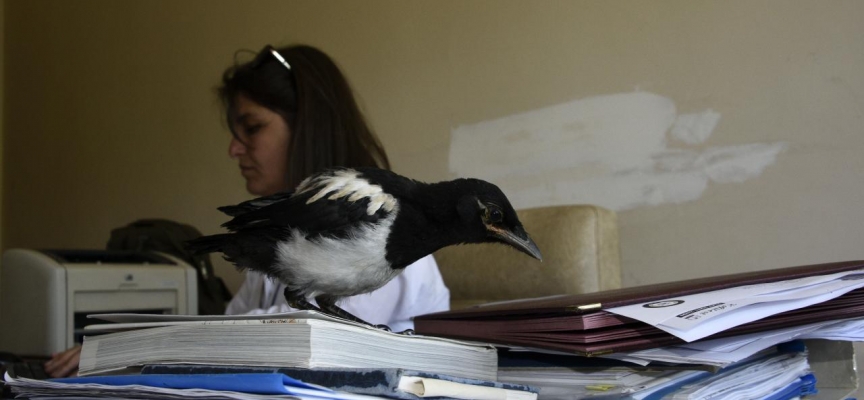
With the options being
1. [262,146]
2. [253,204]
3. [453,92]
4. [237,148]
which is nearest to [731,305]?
[253,204]

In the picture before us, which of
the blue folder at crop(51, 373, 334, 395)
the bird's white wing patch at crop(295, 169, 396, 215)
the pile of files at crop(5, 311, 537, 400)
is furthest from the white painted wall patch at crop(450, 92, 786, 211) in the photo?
the blue folder at crop(51, 373, 334, 395)

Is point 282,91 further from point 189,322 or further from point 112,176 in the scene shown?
point 112,176

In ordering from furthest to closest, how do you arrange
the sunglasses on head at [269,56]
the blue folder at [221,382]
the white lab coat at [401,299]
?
the sunglasses on head at [269,56]
the white lab coat at [401,299]
the blue folder at [221,382]

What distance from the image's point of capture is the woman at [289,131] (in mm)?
1495

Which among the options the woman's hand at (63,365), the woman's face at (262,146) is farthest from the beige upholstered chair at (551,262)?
the woman's hand at (63,365)

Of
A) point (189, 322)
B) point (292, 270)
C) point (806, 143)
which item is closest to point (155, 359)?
point (189, 322)

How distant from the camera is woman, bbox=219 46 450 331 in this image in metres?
1.50

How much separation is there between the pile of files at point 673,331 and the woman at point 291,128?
0.70 metres

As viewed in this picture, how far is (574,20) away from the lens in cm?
207

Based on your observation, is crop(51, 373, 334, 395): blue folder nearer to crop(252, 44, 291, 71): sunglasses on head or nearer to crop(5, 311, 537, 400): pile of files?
crop(5, 311, 537, 400): pile of files

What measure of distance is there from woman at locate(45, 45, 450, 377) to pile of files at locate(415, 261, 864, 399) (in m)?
0.70

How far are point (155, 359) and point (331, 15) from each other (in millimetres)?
2266

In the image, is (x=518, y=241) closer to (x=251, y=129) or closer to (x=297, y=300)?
(x=297, y=300)

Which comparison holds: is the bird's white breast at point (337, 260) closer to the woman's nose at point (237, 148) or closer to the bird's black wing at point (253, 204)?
the bird's black wing at point (253, 204)
